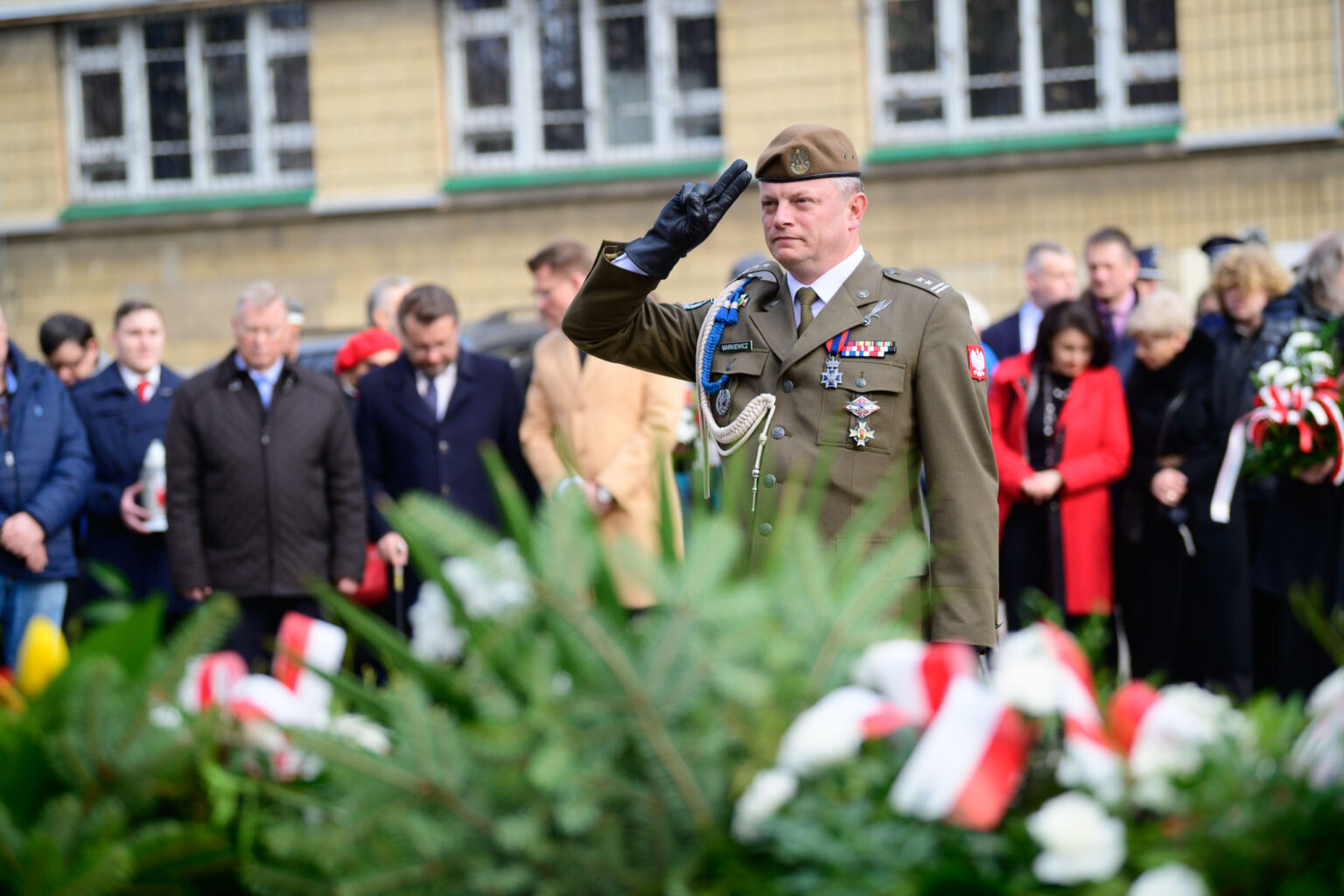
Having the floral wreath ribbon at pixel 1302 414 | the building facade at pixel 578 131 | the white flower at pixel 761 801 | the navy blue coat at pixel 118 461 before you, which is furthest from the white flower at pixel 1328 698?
the building facade at pixel 578 131

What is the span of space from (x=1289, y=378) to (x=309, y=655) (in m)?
5.55

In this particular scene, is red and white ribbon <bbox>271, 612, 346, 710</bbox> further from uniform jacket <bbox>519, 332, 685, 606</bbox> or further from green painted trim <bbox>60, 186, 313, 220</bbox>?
green painted trim <bbox>60, 186, 313, 220</bbox>

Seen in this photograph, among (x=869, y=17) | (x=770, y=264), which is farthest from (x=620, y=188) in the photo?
(x=770, y=264)

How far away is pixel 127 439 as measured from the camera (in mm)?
7379

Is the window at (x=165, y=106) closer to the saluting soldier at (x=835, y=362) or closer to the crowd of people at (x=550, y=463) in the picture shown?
the crowd of people at (x=550, y=463)

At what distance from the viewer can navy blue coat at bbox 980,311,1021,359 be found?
8195mm

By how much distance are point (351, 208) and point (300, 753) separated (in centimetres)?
1565

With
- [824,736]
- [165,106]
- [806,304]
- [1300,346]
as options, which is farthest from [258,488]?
[165,106]

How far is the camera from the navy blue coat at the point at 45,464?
7082mm

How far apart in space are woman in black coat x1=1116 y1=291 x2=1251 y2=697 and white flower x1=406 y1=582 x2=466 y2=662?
593cm

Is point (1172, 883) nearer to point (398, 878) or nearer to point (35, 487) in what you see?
point (398, 878)

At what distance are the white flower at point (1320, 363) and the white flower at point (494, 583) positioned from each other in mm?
5576

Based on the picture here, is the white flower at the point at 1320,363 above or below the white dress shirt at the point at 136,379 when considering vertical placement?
below

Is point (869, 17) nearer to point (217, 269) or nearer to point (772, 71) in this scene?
point (772, 71)
